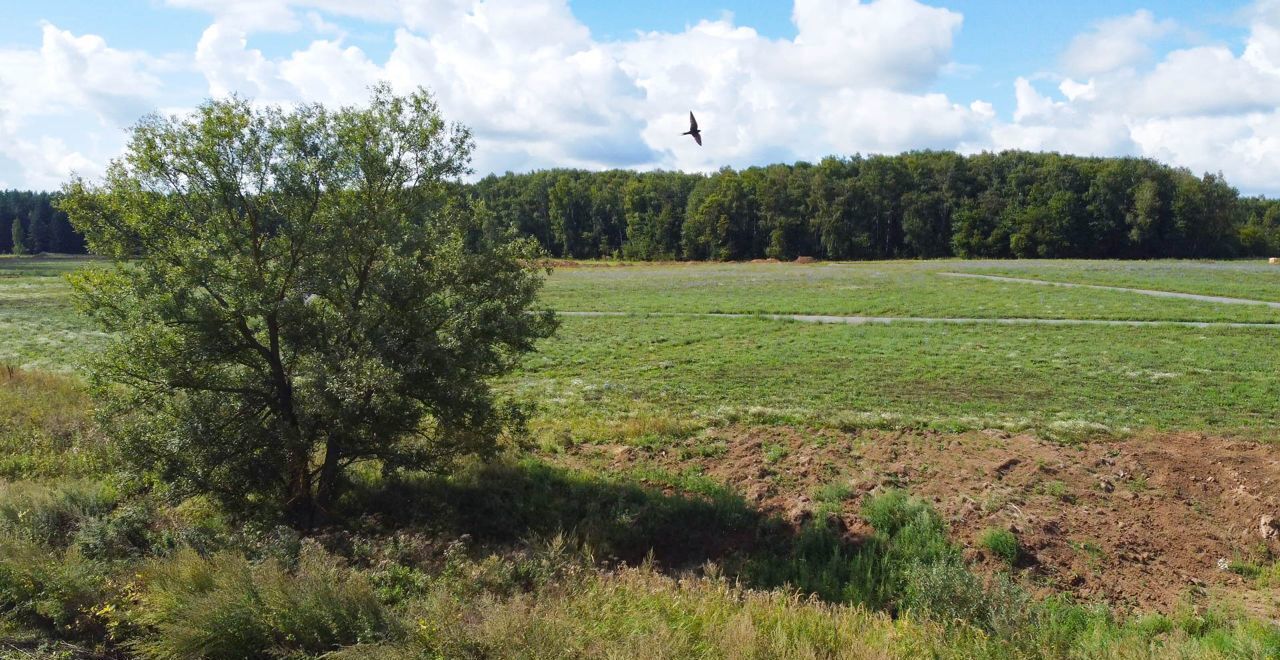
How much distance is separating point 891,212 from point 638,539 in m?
110

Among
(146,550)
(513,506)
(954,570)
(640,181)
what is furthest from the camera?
(640,181)

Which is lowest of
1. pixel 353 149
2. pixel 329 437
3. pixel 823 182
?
pixel 329 437

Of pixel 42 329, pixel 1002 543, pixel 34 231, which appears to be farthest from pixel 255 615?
pixel 34 231

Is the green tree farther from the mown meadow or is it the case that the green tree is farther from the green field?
the mown meadow

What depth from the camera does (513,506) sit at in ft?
42.9

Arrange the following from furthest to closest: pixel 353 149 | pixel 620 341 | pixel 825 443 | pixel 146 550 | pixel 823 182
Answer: pixel 823 182 < pixel 620 341 < pixel 825 443 < pixel 353 149 < pixel 146 550

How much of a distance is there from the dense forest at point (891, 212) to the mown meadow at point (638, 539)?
86.7 meters

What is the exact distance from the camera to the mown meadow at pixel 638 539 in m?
7.63

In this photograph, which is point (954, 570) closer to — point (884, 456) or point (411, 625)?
point (884, 456)

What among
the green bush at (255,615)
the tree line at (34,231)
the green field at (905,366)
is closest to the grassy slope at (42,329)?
the green field at (905,366)

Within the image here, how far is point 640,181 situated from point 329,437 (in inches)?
4635

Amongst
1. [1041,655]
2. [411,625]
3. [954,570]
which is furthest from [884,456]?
[411,625]

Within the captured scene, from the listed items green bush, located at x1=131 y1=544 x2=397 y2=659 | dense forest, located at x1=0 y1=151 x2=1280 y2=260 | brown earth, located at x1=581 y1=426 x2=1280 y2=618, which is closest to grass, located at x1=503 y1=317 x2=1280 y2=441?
brown earth, located at x1=581 y1=426 x2=1280 y2=618

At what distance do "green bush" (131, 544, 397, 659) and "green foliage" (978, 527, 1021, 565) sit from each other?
827 centimetres
